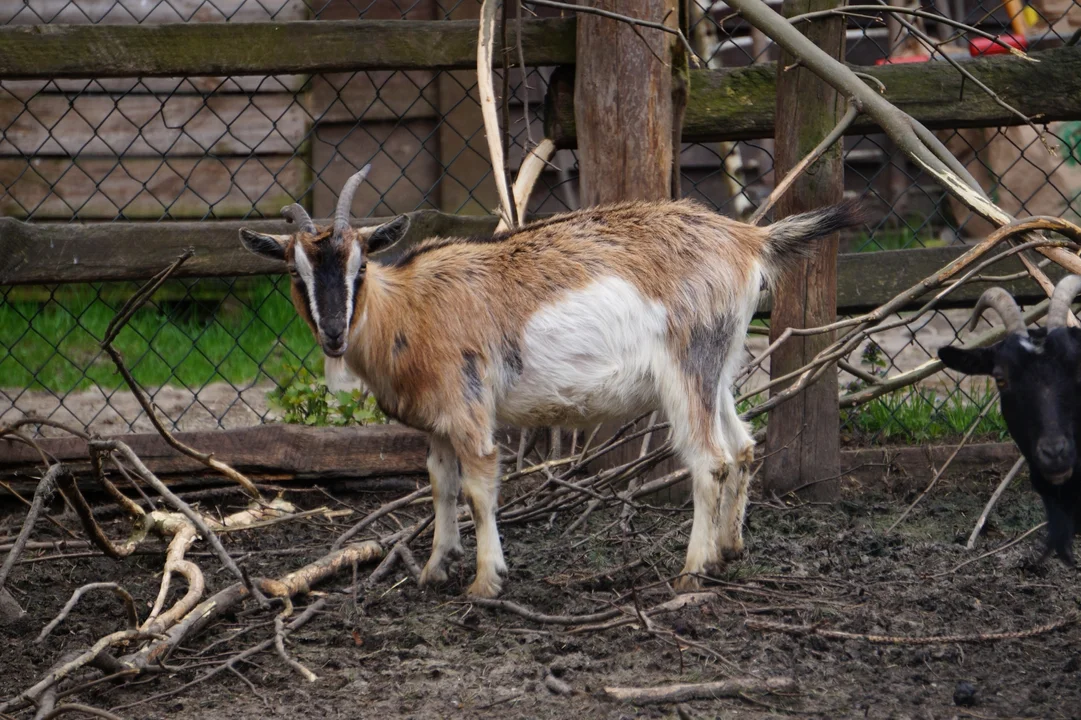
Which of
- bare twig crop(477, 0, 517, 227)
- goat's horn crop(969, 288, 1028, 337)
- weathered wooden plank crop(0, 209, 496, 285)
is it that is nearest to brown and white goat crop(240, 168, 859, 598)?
bare twig crop(477, 0, 517, 227)

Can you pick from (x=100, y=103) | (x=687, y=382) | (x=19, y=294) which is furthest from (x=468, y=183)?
(x=687, y=382)

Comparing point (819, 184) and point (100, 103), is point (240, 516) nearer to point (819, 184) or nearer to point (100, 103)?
point (819, 184)

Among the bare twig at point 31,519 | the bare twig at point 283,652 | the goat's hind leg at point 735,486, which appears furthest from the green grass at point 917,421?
the bare twig at point 31,519

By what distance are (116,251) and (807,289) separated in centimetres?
280

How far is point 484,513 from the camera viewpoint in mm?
4043

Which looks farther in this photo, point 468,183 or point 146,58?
point 468,183

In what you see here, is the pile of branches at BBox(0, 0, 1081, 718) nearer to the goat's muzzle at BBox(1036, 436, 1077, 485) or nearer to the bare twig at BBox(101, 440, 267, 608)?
the bare twig at BBox(101, 440, 267, 608)

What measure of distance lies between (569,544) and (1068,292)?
2.07 m

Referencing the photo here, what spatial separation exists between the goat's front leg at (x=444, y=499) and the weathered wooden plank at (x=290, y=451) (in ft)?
3.15

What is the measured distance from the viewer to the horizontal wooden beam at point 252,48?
14.9ft

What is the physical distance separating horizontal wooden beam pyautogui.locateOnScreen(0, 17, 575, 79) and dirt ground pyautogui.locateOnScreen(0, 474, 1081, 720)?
1.86 m

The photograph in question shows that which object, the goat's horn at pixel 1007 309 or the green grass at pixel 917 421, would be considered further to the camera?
the green grass at pixel 917 421

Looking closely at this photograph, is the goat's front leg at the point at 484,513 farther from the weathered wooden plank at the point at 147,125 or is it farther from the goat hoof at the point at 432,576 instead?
the weathered wooden plank at the point at 147,125

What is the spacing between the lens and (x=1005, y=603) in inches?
149
